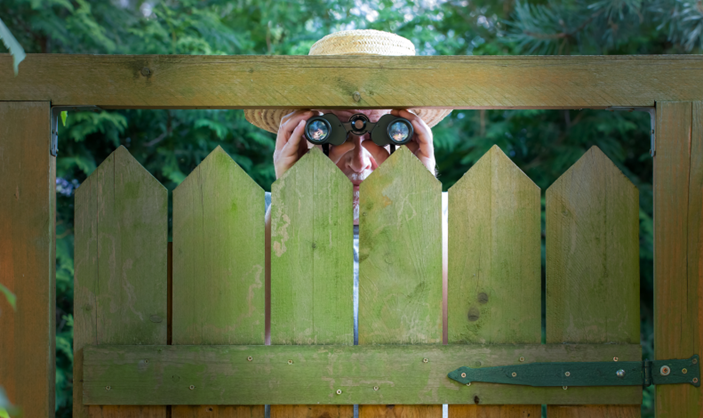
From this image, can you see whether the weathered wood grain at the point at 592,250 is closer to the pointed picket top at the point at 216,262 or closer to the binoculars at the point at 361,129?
the binoculars at the point at 361,129

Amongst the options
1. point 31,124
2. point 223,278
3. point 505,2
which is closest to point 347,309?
point 223,278

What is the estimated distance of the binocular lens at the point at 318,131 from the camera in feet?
3.71

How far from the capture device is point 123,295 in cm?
107

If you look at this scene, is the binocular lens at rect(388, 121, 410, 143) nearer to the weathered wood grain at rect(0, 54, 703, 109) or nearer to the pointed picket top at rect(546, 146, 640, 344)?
the weathered wood grain at rect(0, 54, 703, 109)

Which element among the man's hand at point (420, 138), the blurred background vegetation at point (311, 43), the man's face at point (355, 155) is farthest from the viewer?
the blurred background vegetation at point (311, 43)

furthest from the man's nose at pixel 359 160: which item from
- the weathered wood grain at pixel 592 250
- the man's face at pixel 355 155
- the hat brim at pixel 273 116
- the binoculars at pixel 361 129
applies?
the weathered wood grain at pixel 592 250

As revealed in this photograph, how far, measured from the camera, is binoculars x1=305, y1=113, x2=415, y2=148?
113cm

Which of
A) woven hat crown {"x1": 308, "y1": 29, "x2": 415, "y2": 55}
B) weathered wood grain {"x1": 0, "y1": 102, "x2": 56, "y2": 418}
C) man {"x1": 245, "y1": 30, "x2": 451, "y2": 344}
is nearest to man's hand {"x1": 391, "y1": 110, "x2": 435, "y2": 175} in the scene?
man {"x1": 245, "y1": 30, "x2": 451, "y2": 344}

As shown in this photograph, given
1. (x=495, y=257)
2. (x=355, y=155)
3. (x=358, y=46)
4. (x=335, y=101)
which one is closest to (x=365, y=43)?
(x=358, y=46)

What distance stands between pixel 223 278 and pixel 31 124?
0.48 meters

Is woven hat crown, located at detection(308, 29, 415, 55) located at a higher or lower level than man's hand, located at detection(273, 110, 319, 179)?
higher

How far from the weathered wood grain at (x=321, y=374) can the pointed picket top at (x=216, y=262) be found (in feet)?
0.14

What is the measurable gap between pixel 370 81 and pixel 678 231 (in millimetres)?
680

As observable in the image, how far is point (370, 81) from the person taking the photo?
106 centimetres
